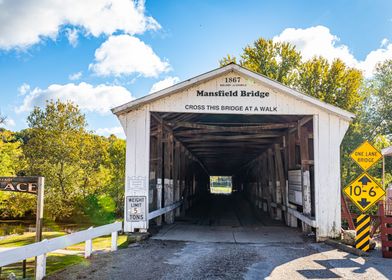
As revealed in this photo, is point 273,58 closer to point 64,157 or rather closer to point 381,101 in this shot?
point 381,101

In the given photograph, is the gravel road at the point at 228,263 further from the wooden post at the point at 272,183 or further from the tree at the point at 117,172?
the tree at the point at 117,172

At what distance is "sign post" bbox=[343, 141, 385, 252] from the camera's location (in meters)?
7.66

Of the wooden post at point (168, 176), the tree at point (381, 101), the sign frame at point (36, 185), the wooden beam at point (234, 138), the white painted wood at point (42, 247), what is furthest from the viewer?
the tree at point (381, 101)

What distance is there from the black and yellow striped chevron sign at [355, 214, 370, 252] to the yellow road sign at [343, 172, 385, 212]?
212 mm

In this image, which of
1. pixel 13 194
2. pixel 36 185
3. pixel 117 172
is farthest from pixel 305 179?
pixel 13 194

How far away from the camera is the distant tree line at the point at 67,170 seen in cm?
2242

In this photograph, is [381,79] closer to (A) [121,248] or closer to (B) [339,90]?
(B) [339,90]

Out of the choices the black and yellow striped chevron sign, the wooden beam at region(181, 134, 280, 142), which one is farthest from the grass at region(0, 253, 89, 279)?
the wooden beam at region(181, 134, 280, 142)

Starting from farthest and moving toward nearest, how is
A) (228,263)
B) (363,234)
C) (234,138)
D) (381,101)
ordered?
(381,101) → (234,138) → (363,234) → (228,263)

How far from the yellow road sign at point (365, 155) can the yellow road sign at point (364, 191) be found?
0.85 ft

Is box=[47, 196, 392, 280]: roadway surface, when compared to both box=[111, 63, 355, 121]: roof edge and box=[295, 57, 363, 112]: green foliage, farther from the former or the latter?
box=[295, 57, 363, 112]: green foliage

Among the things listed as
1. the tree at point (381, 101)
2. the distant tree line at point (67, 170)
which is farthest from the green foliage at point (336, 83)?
the distant tree line at point (67, 170)

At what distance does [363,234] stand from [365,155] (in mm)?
1711

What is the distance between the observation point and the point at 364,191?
7777mm
